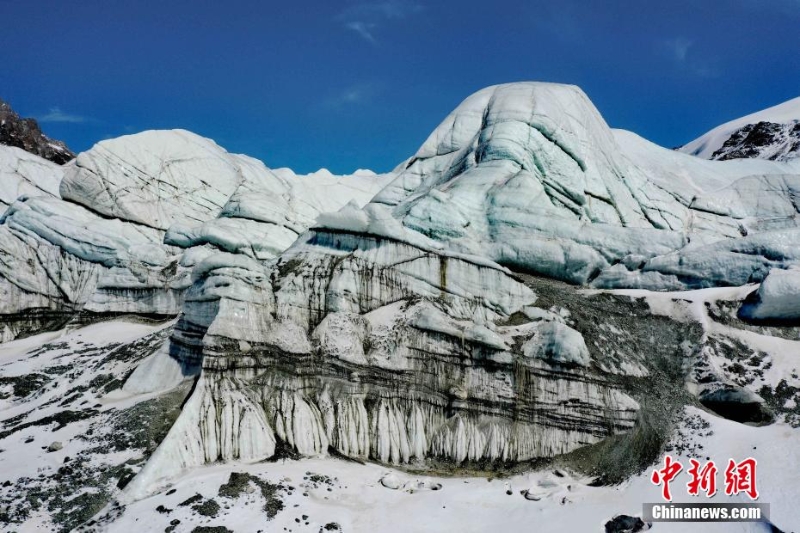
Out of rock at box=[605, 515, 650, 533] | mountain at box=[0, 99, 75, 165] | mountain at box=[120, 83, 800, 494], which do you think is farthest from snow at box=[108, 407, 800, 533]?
mountain at box=[0, 99, 75, 165]

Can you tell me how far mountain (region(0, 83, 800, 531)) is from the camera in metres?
20.0

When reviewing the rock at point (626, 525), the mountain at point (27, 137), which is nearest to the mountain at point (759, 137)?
the rock at point (626, 525)

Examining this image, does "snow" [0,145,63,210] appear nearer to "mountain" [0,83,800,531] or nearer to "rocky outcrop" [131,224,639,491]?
"mountain" [0,83,800,531]

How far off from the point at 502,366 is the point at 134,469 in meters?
14.1

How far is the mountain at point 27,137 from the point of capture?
72.4 metres

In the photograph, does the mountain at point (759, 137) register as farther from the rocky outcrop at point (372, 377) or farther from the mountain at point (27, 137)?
the mountain at point (27, 137)

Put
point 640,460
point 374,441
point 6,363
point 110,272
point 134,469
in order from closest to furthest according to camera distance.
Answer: point 134,469
point 640,460
point 374,441
point 6,363
point 110,272

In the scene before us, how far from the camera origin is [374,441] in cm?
2367

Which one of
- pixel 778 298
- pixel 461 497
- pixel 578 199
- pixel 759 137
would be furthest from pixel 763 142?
pixel 461 497

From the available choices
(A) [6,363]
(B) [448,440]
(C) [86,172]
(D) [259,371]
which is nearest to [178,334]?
(D) [259,371]

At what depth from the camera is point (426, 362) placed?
25.1 meters

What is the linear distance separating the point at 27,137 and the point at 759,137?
88152mm

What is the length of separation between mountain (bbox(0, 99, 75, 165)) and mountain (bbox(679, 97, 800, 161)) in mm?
82576

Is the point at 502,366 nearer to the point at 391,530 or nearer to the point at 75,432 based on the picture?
the point at 391,530
